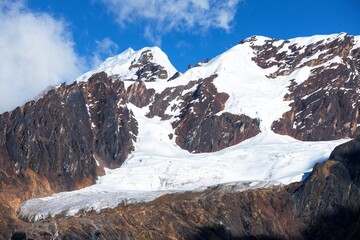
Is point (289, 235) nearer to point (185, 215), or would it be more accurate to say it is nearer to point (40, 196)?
point (185, 215)

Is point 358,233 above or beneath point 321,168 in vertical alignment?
beneath

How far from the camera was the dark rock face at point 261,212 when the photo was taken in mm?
154125

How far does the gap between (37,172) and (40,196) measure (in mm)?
9384

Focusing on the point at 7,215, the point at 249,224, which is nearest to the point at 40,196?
the point at 7,215

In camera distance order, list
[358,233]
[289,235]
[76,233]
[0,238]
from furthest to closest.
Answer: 1. [289,235]
2. [358,233]
3. [0,238]
4. [76,233]

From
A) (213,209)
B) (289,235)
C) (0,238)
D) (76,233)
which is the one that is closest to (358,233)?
(289,235)

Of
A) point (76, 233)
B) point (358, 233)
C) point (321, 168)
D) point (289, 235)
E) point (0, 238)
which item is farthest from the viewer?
point (321, 168)

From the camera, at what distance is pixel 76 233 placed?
13450 cm

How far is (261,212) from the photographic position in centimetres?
17350

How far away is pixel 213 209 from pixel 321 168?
3324 cm

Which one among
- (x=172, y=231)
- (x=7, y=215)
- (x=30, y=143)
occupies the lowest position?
(x=172, y=231)

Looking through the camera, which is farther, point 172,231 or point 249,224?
point 249,224

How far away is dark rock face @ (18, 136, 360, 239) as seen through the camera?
506 feet

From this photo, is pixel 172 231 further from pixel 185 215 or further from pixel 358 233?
pixel 358 233
